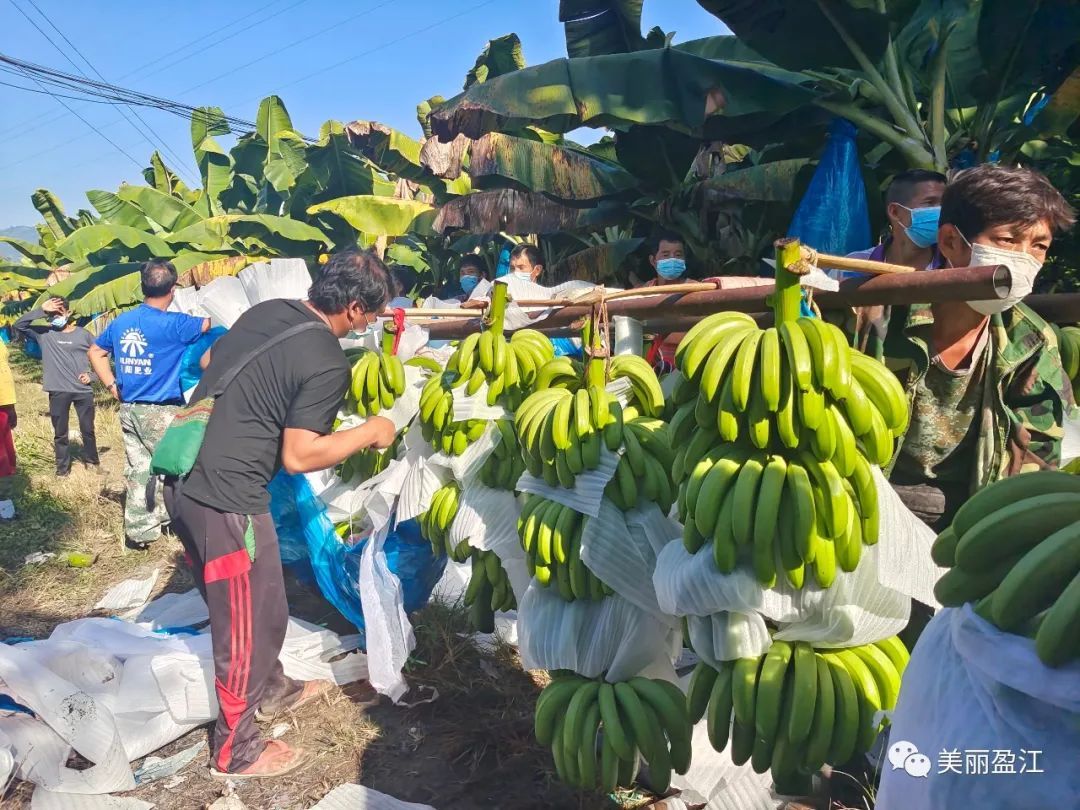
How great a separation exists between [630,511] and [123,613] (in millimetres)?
3685

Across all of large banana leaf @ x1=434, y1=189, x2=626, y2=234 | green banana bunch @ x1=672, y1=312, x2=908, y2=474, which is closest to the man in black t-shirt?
green banana bunch @ x1=672, y1=312, x2=908, y2=474

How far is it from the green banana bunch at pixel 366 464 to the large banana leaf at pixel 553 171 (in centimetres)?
279

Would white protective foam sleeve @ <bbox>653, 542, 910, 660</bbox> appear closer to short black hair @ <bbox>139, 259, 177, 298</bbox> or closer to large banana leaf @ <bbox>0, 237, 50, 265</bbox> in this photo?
short black hair @ <bbox>139, 259, 177, 298</bbox>

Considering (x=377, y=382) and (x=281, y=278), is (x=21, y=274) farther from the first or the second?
(x=377, y=382)

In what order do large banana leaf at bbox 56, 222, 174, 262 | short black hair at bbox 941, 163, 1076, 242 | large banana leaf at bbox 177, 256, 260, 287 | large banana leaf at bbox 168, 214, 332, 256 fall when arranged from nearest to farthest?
short black hair at bbox 941, 163, 1076, 242 < large banana leaf at bbox 177, 256, 260, 287 < large banana leaf at bbox 168, 214, 332, 256 < large banana leaf at bbox 56, 222, 174, 262

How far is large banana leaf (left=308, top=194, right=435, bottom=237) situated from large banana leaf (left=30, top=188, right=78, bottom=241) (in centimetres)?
1120

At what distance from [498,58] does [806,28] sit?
4.85 meters

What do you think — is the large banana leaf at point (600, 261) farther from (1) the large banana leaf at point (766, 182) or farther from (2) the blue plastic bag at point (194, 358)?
(2) the blue plastic bag at point (194, 358)

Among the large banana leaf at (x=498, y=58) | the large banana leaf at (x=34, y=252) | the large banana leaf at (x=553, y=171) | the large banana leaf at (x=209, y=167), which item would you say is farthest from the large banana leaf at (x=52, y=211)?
the large banana leaf at (x=553, y=171)

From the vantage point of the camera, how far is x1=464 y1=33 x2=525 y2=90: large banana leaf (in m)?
8.09

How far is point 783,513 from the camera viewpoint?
57.7 inches

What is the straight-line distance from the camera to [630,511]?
1.88 m

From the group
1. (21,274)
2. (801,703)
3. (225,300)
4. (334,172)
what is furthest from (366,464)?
(21,274)

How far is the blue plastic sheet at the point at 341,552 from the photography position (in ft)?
10.5
